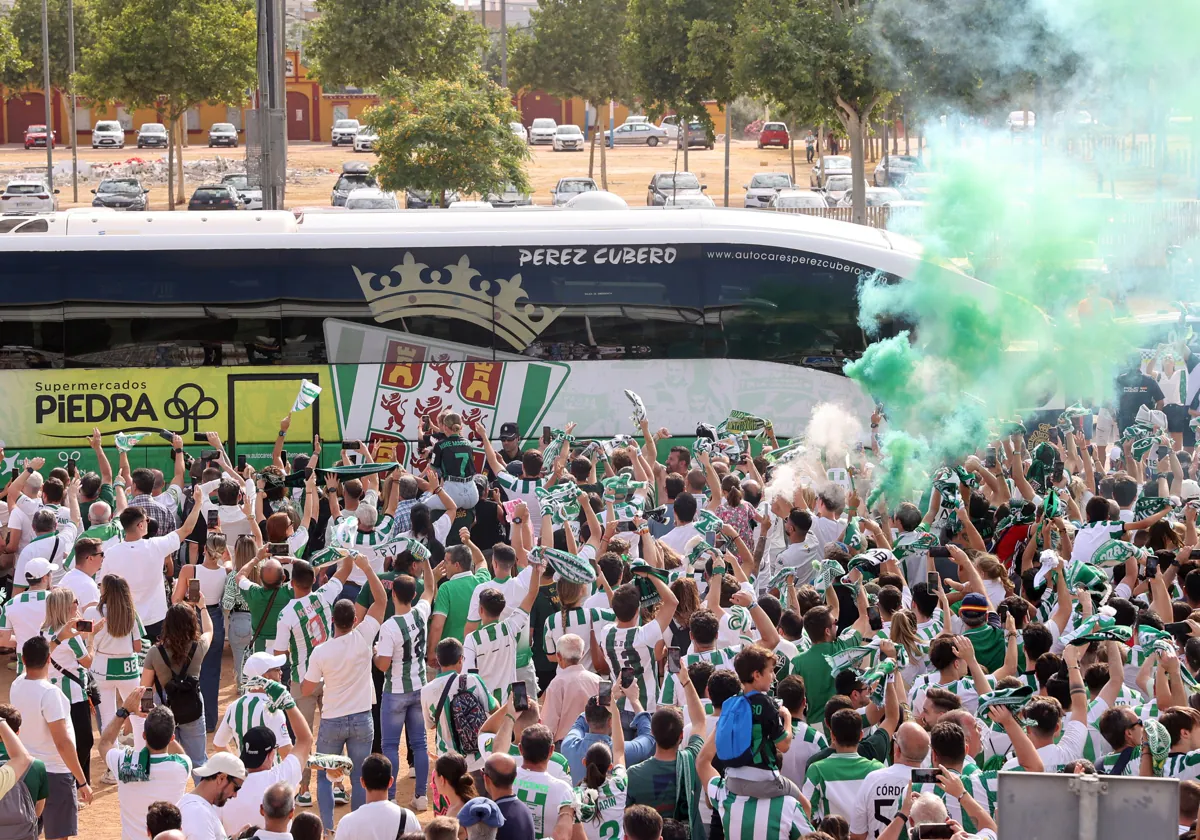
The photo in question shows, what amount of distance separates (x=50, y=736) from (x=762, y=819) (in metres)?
4.04

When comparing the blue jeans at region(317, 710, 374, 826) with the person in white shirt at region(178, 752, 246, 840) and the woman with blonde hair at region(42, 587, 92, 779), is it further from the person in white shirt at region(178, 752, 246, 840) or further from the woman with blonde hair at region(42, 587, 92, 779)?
the person in white shirt at region(178, 752, 246, 840)

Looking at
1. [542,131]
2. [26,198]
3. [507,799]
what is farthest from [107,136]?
[507,799]

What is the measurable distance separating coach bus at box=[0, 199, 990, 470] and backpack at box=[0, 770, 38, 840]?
859 cm

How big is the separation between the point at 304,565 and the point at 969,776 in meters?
4.20

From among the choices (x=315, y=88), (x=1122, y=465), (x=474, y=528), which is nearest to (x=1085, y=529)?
(x=1122, y=465)

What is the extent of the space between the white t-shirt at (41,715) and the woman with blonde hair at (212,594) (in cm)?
215

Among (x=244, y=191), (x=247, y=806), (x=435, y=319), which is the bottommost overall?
(x=247, y=806)

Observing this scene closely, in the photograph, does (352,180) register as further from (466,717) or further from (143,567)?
(466,717)

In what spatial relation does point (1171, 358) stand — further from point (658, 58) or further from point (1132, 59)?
point (658, 58)

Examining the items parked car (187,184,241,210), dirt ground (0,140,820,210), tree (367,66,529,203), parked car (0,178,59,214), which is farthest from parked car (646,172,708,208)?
parked car (0,178,59,214)

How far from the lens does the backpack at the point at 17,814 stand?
23.9 ft

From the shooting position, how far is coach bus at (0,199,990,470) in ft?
51.6

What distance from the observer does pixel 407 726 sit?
9375mm

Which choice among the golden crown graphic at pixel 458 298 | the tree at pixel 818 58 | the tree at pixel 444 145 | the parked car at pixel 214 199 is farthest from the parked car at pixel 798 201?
the golden crown graphic at pixel 458 298
